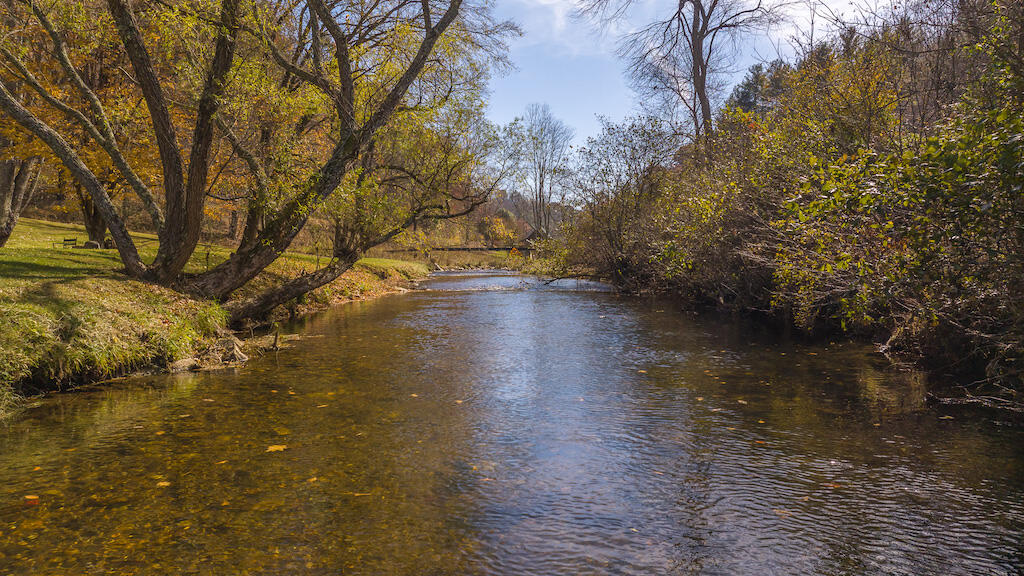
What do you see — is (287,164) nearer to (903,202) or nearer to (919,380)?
(903,202)

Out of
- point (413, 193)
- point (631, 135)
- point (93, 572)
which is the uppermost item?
point (631, 135)

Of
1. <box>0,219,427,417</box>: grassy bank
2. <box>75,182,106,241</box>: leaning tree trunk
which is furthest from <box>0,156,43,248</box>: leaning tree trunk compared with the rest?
<box>0,219,427,417</box>: grassy bank

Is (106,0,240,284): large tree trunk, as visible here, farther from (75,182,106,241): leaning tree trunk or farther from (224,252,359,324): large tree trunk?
(75,182,106,241): leaning tree trunk

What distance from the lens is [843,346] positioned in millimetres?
12266

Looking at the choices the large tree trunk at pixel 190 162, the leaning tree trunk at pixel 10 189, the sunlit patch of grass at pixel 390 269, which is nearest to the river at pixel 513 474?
the large tree trunk at pixel 190 162

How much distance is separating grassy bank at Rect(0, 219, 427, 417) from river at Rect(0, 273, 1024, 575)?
1.82 feet

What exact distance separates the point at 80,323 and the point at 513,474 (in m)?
7.52

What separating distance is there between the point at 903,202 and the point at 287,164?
1305 cm

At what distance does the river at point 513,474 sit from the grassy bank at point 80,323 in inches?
21.8

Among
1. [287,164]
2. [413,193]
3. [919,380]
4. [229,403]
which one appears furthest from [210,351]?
[919,380]

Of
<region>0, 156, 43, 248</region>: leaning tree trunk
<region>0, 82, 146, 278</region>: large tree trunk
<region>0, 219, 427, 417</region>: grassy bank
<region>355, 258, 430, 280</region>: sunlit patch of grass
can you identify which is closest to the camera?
<region>0, 219, 427, 417</region>: grassy bank

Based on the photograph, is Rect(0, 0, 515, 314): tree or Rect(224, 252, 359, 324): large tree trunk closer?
Rect(0, 0, 515, 314): tree

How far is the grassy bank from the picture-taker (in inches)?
322

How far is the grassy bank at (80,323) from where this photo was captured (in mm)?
8188
